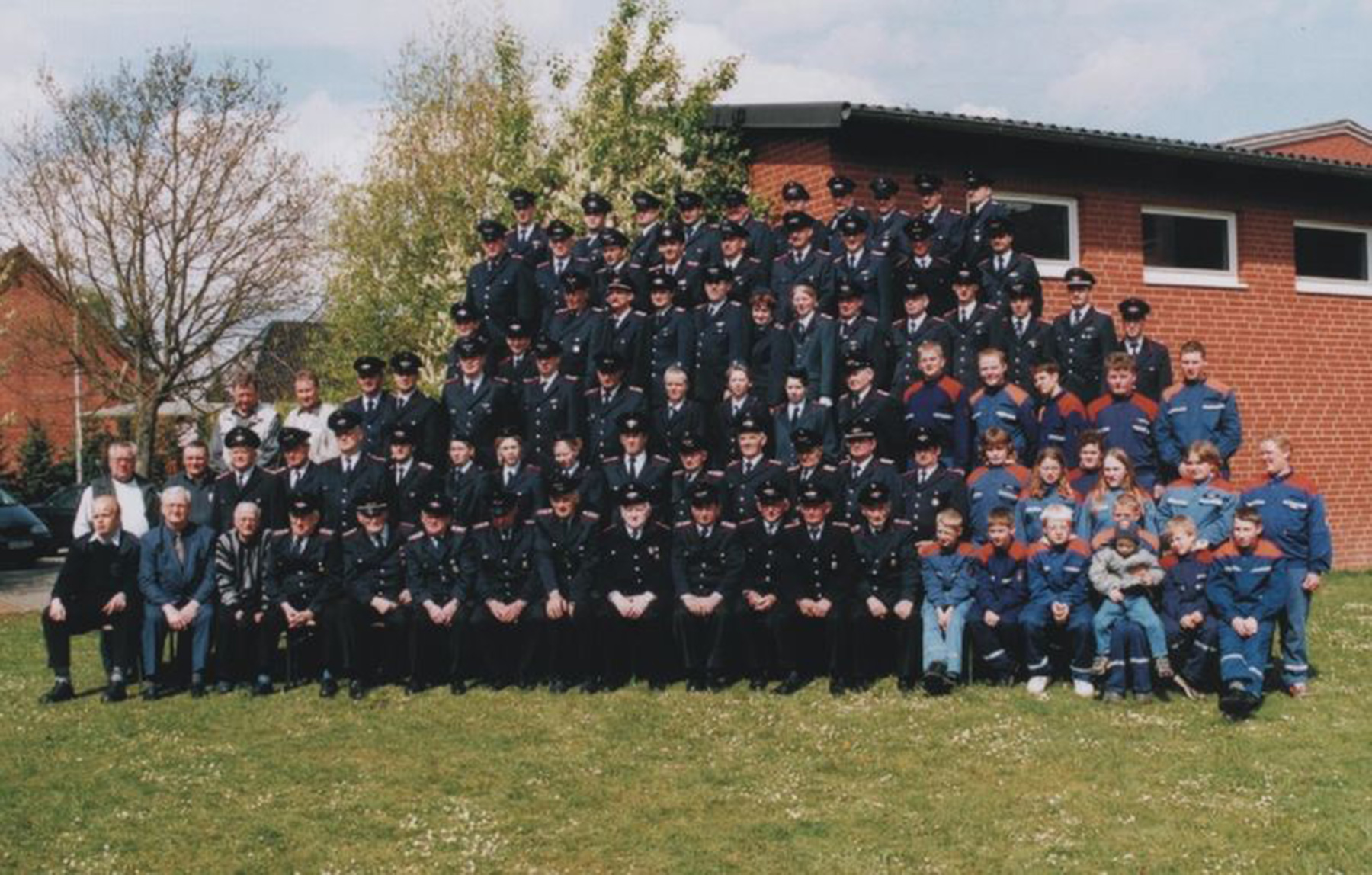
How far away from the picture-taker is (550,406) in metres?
9.82

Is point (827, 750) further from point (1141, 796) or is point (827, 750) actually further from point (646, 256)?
point (646, 256)

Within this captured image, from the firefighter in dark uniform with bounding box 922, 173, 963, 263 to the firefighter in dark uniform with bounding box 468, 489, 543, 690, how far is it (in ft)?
13.3

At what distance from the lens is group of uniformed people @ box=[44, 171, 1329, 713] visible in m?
8.60

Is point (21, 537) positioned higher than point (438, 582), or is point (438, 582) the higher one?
point (438, 582)

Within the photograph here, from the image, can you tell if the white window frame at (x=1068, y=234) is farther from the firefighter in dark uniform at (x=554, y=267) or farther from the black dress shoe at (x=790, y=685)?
the black dress shoe at (x=790, y=685)

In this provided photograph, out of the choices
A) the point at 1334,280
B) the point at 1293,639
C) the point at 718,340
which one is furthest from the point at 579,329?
the point at 1334,280

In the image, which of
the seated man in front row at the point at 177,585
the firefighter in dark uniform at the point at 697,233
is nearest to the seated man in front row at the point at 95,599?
the seated man in front row at the point at 177,585

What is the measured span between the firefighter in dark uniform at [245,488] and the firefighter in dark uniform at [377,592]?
685mm

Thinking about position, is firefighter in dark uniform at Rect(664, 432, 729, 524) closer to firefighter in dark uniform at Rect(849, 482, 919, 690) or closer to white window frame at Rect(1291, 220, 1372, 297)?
firefighter in dark uniform at Rect(849, 482, 919, 690)

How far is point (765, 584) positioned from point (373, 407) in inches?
137

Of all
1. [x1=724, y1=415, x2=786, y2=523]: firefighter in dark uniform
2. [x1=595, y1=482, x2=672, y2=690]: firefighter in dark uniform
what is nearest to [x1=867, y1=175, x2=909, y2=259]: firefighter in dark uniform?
[x1=724, y1=415, x2=786, y2=523]: firefighter in dark uniform

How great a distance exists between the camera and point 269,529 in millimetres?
9344

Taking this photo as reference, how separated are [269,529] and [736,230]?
4383 mm

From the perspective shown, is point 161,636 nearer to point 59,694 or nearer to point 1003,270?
point 59,694
